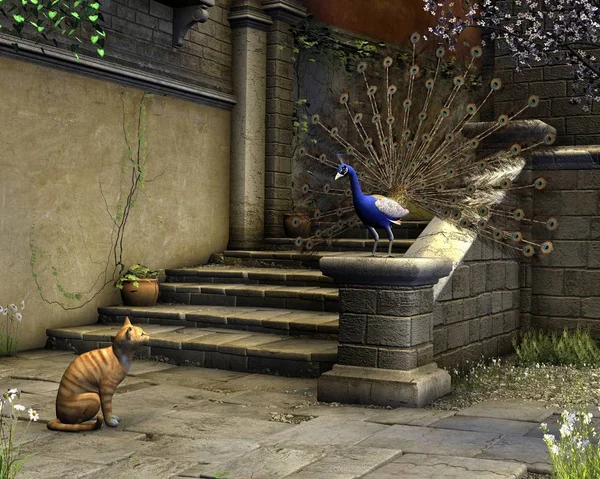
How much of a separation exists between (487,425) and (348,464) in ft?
4.48

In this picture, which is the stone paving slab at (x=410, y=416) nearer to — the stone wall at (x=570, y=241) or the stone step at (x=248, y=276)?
the stone wall at (x=570, y=241)

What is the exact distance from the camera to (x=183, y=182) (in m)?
10.5

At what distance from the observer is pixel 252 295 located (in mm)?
8922

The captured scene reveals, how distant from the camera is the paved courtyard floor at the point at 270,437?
4332 millimetres

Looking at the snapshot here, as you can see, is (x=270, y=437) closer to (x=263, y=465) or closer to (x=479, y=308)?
(x=263, y=465)


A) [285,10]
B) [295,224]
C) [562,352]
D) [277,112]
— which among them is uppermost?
[285,10]

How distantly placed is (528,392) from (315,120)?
2892 mm

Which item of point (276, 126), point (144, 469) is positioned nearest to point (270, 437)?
point (144, 469)

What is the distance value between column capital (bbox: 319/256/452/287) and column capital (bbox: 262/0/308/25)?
5.88 m

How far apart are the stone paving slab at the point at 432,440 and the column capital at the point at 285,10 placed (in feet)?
23.6

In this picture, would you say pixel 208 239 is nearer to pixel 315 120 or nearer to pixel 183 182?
pixel 183 182

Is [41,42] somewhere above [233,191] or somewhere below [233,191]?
above

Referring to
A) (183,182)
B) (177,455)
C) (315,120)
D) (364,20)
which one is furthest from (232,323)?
(364,20)

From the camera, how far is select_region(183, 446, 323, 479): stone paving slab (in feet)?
13.9
